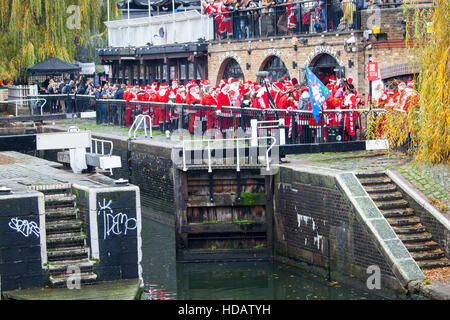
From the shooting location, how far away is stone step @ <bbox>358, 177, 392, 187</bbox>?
19.5m

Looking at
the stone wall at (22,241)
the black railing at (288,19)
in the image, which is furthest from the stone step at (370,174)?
the black railing at (288,19)

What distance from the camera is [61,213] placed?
18062mm

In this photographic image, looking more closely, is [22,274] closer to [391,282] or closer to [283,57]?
[391,282]

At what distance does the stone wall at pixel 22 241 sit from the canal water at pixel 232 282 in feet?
8.52

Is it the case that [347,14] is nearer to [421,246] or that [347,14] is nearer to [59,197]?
[421,246]

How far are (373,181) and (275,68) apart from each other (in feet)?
44.2

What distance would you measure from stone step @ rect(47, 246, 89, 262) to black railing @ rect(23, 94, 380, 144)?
6384 mm

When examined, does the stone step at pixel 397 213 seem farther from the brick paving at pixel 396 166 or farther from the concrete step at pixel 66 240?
the concrete step at pixel 66 240

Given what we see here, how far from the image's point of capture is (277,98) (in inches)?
968

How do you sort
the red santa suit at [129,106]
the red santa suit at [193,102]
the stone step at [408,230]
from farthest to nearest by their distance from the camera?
the red santa suit at [129,106]
the red santa suit at [193,102]
the stone step at [408,230]

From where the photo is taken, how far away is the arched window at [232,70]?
116 ft

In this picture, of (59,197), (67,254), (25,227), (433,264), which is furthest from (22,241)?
(433,264)

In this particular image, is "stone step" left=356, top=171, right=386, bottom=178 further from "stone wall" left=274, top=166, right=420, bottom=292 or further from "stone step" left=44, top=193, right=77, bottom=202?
"stone step" left=44, top=193, right=77, bottom=202

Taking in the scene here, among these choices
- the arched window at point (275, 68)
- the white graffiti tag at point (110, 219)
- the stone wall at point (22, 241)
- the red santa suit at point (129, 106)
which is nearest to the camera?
the stone wall at point (22, 241)
